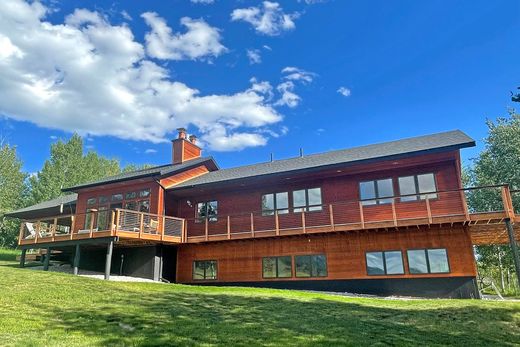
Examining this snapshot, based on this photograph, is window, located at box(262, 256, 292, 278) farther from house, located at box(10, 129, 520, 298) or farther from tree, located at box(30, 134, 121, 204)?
tree, located at box(30, 134, 121, 204)

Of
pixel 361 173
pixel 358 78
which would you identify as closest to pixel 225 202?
pixel 361 173

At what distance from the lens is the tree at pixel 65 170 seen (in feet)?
145

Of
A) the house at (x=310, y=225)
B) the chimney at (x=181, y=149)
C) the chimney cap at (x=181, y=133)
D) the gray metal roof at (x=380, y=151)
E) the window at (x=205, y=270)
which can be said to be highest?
the chimney cap at (x=181, y=133)

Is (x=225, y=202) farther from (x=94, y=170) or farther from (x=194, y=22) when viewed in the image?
(x=94, y=170)

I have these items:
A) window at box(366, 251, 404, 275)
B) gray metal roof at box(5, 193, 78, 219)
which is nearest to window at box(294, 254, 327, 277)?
window at box(366, 251, 404, 275)

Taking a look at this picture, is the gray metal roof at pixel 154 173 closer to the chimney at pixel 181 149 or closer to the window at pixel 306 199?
the chimney at pixel 181 149

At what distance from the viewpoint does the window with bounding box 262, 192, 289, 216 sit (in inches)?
731

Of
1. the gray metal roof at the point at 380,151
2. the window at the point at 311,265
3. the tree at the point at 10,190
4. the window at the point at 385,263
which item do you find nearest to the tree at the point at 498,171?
the gray metal roof at the point at 380,151

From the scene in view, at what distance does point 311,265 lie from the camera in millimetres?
17266

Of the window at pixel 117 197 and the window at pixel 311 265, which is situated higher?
the window at pixel 117 197

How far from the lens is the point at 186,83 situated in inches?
1256

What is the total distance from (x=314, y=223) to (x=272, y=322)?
9616 mm

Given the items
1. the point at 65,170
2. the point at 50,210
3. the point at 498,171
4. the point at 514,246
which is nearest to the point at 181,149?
the point at 50,210

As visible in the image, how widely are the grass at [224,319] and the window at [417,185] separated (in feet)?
15.9
